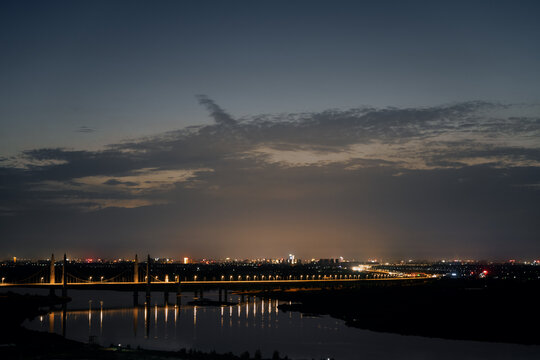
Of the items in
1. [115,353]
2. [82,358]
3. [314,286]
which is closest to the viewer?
[82,358]

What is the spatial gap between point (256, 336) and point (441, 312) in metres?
35.3

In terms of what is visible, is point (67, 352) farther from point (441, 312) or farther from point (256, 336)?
point (441, 312)

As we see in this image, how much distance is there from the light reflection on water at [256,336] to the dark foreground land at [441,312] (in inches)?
170

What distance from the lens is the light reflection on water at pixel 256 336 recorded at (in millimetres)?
61344

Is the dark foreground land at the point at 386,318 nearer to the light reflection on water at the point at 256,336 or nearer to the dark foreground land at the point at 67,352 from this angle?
the dark foreground land at the point at 67,352

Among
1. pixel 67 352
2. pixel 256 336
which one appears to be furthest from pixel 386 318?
Result: pixel 67 352

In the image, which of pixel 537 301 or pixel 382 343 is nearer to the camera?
pixel 382 343

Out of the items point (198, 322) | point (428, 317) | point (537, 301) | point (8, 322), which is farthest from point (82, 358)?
point (537, 301)

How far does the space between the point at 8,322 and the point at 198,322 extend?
27.2 meters

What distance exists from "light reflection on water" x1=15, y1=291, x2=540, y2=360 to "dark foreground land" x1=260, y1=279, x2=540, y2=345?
433cm

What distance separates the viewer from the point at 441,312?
92375 mm

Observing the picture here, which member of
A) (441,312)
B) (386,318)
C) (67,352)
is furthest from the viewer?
(441,312)

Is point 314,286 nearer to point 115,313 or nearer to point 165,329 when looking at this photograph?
point 115,313

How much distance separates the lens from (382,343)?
67.3m
